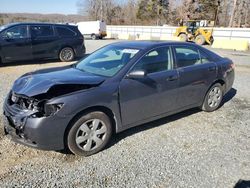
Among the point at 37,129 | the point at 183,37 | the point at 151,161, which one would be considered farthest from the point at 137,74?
the point at 183,37

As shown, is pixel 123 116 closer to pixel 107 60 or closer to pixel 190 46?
pixel 107 60

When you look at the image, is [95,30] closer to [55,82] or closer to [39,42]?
[39,42]

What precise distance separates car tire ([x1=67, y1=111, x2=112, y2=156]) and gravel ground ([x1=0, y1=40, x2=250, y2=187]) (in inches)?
4.8

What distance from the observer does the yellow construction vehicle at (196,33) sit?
73.1 ft

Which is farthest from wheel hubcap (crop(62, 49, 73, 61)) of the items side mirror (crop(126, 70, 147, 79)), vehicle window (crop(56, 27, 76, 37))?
side mirror (crop(126, 70, 147, 79))

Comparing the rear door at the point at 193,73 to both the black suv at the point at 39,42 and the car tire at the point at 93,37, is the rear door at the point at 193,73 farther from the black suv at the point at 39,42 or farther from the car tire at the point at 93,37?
the car tire at the point at 93,37

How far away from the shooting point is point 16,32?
9766 millimetres

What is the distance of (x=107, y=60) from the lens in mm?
4230

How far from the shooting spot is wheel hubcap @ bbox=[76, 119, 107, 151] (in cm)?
335

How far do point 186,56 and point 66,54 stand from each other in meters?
7.68

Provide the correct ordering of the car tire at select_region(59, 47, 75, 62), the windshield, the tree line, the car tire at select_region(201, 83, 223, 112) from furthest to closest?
the tree line, the car tire at select_region(59, 47, 75, 62), the car tire at select_region(201, 83, 223, 112), the windshield

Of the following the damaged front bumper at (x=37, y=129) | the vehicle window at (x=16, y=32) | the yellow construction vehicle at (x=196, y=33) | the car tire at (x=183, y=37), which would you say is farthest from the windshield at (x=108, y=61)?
the car tire at (x=183, y=37)

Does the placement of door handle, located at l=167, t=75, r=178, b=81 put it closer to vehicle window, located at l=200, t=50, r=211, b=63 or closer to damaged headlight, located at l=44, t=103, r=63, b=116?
vehicle window, located at l=200, t=50, r=211, b=63

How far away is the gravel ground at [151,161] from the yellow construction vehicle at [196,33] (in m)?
19.1
